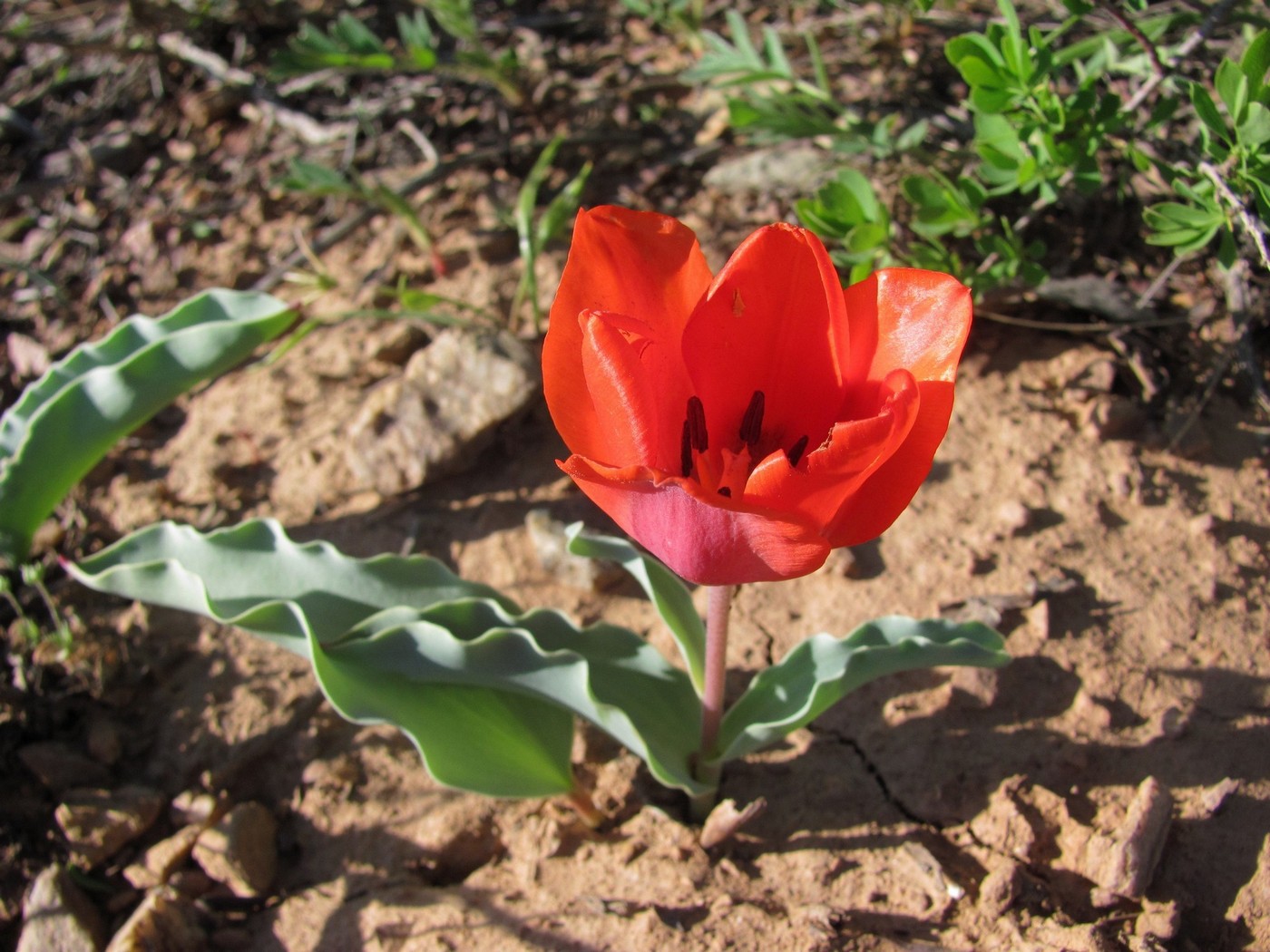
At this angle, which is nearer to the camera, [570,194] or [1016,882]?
[1016,882]

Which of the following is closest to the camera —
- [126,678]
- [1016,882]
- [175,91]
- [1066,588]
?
[1016,882]

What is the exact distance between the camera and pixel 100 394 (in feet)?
8.32

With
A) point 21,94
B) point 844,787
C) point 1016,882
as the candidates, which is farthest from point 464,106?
point 1016,882

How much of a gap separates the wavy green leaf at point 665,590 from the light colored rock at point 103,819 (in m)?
1.20

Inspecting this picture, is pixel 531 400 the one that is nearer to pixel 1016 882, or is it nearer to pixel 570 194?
pixel 570 194

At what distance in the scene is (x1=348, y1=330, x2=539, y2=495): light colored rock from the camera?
2797 mm

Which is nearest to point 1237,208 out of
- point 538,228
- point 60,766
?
point 538,228

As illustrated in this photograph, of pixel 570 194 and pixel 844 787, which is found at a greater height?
pixel 570 194

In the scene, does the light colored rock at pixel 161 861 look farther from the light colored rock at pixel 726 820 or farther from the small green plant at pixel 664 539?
the light colored rock at pixel 726 820

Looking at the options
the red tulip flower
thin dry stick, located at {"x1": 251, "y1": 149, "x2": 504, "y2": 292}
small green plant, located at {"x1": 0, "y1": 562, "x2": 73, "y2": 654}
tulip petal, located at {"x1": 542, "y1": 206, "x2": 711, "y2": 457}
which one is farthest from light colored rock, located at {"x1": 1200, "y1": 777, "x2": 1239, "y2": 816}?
thin dry stick, located at {"x1": 251, "y1": 149, "x2": 504, "y2": 292}

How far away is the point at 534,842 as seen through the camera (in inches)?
83.2

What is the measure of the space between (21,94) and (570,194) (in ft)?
9.16

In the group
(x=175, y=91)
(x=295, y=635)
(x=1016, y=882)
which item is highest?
(x=175, y=91)

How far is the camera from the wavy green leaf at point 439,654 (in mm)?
1861
